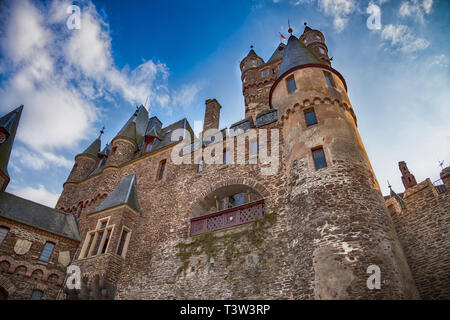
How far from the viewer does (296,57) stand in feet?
50.1

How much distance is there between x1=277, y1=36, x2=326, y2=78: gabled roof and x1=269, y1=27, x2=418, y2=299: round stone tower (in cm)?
60

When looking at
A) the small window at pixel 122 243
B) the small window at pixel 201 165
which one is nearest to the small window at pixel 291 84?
the small window at pixel 201 165

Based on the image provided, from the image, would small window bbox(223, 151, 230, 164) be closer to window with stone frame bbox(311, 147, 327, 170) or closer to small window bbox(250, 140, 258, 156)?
small window bbox(250, 140, 258, 156)

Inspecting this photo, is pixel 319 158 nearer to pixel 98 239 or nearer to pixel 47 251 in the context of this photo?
pixel 98 239

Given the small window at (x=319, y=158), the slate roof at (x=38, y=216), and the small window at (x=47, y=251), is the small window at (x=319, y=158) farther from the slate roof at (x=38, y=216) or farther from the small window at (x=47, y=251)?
the small window at (x=47, y=251)

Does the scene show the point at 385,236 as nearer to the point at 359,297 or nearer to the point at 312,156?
the point at 359,297

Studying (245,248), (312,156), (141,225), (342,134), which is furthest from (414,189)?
(141,225)

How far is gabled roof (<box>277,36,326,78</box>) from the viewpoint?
14.6m

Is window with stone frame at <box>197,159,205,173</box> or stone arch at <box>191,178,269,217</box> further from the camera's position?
window with stone frame at <box>197,159,205,173</box>

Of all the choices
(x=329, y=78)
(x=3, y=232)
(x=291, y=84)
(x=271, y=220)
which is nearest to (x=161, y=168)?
(x=3, y=232)

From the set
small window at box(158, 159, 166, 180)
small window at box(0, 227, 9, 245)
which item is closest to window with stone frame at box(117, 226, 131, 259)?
small window at box(158, 159, 166, 180)

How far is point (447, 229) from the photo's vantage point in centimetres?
1077

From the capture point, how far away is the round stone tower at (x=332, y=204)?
806cm

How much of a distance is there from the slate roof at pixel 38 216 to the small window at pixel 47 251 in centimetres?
70
